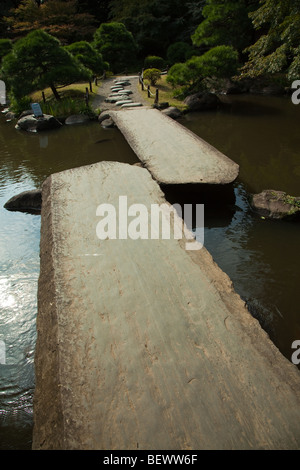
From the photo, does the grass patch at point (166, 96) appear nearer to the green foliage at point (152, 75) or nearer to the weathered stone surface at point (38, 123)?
the green foliage at point (152, 75)

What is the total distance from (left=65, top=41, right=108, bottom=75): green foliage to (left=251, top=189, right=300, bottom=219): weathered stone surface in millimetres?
10841

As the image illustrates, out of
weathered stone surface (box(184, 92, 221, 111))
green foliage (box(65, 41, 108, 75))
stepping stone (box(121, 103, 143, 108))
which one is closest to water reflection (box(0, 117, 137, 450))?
stepping stone (box(121, 103, 143, 108))

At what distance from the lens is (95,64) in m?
12.2

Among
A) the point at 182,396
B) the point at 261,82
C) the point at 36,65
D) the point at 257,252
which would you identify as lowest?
the point at 257,252

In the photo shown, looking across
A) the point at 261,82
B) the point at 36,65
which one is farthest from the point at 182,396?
the point at 261,82

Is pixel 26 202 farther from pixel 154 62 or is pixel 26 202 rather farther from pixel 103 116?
pixel 154 62

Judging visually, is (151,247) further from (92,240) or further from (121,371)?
(121,371)

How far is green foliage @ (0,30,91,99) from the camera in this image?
28.1ft

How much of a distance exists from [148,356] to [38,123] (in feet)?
26.3

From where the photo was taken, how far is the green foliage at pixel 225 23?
36.3ft

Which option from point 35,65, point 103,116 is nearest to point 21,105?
point 35,65

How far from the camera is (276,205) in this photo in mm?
3816

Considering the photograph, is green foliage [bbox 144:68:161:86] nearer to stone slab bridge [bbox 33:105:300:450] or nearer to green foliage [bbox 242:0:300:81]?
green foliage [bbox 242:0:300:81]

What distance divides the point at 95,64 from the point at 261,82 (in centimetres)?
666
